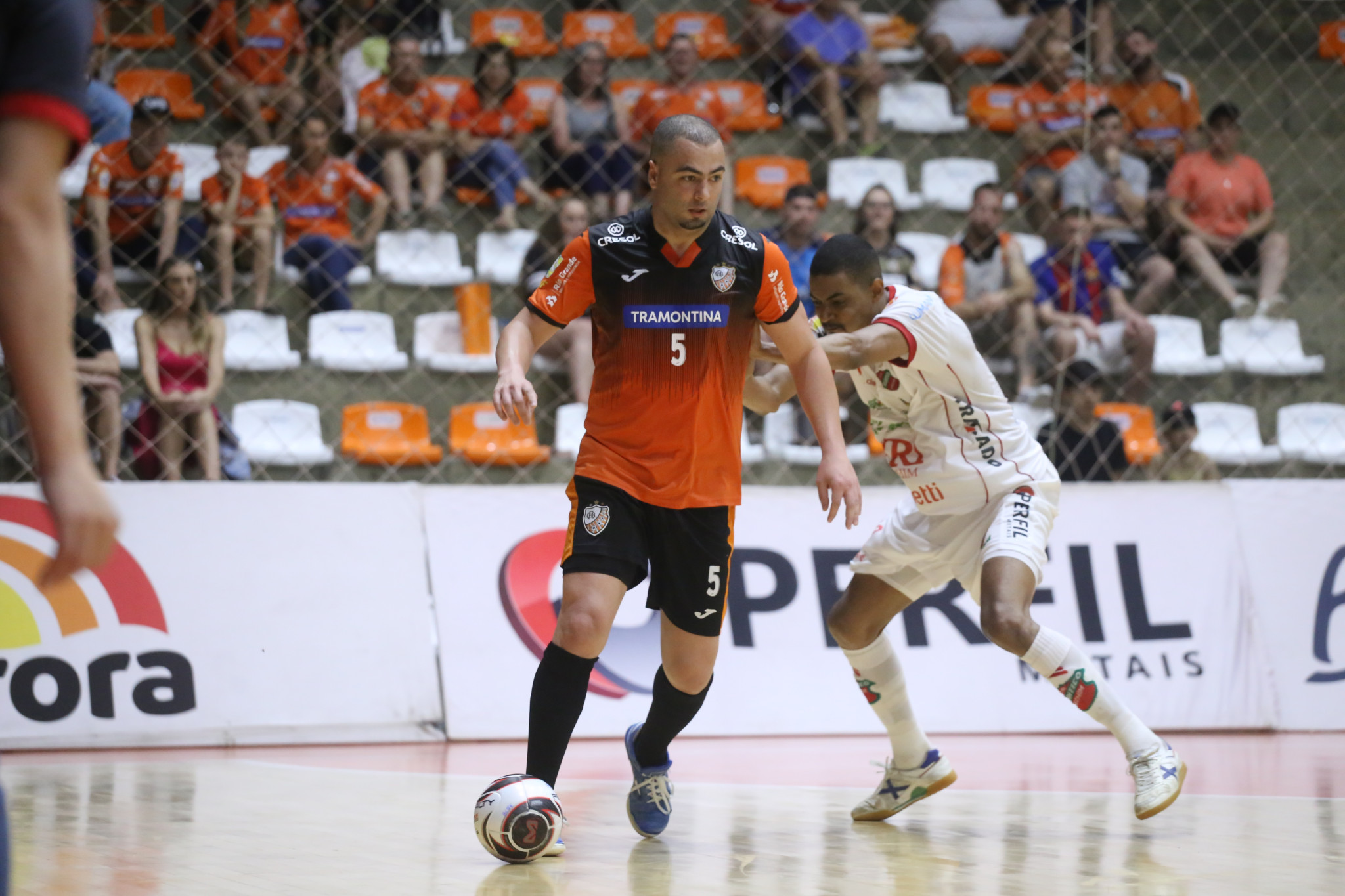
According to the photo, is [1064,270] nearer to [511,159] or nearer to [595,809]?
[511,159]

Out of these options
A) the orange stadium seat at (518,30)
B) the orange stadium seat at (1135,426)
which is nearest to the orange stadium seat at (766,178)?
→ the orange stadium seat at (518,30)

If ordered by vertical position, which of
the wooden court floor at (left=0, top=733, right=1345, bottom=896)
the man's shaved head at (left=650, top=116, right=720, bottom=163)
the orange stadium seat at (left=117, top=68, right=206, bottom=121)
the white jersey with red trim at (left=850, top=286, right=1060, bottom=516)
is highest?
the orange stadium seat at (left=117, top=68, right=206, bottom=121)

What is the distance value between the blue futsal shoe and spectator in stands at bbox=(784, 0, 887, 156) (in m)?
7.55

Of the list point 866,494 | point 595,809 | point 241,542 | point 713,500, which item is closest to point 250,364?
point 241,542

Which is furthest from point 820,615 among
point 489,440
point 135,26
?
point 135,26

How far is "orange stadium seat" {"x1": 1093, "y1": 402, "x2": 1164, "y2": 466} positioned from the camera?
373 inches

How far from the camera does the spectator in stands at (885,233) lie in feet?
32.1

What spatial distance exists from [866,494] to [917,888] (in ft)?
14.1

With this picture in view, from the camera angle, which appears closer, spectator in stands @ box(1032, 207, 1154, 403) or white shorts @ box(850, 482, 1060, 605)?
white shorts @ box(850, 482, 1060, 605)

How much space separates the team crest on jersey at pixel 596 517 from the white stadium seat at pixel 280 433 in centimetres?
485

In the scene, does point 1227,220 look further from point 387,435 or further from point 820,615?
point 387,435

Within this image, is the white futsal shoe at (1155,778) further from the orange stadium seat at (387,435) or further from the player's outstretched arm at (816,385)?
the orange stadium seat at (387,435)

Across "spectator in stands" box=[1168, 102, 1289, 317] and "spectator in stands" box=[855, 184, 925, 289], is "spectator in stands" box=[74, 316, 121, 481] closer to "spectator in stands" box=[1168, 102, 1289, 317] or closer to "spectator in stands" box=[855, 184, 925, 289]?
"spectator in stands" box=[855, 184, 925, 289]

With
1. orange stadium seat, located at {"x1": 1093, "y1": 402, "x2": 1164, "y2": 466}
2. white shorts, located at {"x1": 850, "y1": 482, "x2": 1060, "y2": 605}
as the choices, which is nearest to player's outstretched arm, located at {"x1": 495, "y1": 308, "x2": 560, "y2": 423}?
white shorts, located at {"x1": 850, "y1": 482, "x2": 1060, "y2": 605}
